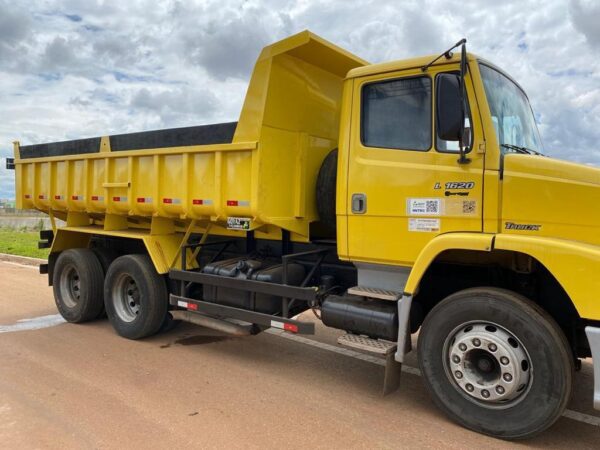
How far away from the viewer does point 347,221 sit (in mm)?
4457

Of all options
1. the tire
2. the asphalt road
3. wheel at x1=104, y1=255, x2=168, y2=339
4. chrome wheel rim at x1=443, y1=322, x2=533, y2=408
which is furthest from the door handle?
the tire

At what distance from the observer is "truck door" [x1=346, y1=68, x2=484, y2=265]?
381 cm

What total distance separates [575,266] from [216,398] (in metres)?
3.02

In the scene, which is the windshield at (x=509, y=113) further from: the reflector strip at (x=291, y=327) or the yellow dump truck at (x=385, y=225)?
the reflector strip at (x=291, y=327)

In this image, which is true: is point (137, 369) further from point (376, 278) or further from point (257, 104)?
point (257, 104)

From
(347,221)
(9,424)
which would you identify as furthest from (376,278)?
(9,424)

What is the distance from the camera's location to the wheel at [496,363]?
3391 mm

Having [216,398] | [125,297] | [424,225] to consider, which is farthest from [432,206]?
[125,297]

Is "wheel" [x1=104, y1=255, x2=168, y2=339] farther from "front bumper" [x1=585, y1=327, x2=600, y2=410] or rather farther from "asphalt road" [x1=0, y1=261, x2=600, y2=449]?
"front bumper" [x1=585, y1=327, x2=600, y2=410]

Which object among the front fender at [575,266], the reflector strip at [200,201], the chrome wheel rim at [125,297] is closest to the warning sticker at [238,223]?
the reflector strip at [200,201]

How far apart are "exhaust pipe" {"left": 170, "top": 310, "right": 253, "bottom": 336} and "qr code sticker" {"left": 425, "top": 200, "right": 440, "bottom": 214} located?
2.36 metres

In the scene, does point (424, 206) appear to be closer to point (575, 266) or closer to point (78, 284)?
point (575, 266)

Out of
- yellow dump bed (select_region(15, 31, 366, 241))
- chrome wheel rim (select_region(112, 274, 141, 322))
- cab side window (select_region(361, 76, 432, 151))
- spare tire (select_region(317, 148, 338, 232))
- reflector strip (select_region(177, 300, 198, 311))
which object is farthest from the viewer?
chrome wheel rim (select_region(112, 274, 141, 322))

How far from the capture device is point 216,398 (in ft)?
14.0
